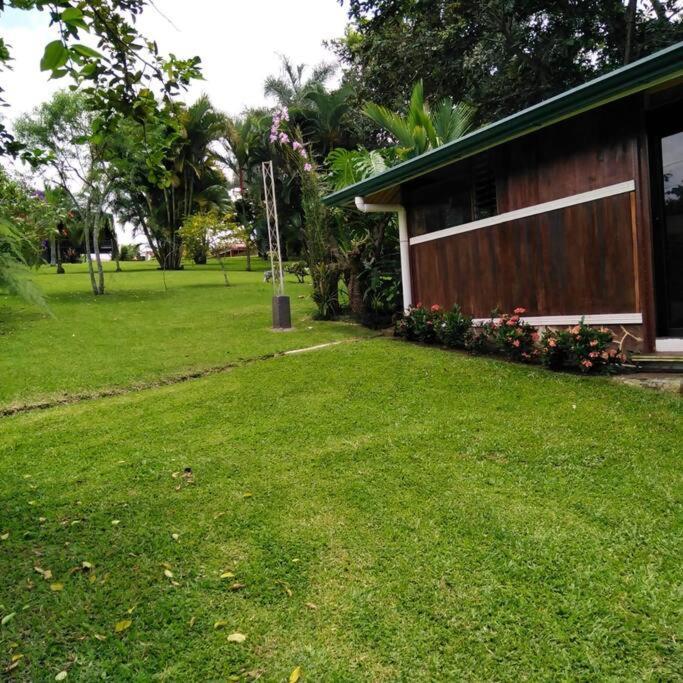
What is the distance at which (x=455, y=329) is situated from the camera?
23.0 ft

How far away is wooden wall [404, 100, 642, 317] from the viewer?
519cm

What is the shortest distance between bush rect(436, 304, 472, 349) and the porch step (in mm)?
2077

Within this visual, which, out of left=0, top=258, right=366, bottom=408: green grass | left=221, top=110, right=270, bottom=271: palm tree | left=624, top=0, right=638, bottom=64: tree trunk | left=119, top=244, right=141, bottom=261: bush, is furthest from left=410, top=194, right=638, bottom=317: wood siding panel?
left=119, top=244, right=141, bottom=261: bush

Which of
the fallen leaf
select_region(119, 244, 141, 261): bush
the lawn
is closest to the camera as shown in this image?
the lawn

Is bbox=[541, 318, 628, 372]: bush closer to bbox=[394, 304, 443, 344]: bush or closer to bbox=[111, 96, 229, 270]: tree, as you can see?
bbox=[394, 304, 443, 344]: bush

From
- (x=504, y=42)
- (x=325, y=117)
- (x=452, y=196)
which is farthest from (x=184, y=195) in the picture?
(x=452, y=196)

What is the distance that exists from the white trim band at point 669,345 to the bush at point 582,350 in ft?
1.23

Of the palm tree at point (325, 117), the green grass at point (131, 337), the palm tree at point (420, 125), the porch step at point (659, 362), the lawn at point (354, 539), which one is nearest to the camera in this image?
the lawn at point (354, 539)

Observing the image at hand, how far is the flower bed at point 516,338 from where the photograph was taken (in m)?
5.32

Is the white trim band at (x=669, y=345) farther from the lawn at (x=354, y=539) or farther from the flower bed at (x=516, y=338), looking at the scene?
the lawn at (x=354, y=539)

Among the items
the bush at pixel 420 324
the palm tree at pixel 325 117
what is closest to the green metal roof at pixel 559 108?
the bush at pixel 420 324

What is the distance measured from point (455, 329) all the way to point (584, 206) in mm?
2180

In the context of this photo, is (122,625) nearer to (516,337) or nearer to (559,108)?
(516,337)

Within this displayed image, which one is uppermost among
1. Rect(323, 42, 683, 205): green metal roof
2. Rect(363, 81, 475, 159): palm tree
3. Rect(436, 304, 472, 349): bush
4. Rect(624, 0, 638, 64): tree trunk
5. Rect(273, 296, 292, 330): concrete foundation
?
Rect(624, 0, 638, 64): tree trunk
